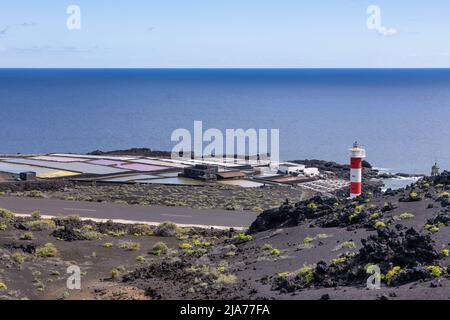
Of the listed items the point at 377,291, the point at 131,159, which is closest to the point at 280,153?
the point at 131,159

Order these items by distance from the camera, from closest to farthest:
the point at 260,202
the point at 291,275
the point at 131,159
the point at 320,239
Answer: the point at 291,275 → the point at 320,239 → the point at 260,202 → the point at 131,159

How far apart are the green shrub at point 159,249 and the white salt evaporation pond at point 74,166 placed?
3617 cm

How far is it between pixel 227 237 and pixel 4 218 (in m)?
11.8

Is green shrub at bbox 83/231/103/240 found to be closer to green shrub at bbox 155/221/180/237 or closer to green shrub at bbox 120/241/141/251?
green shrub at bbox 120/241/141/251

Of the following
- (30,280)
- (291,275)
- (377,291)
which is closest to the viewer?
(377,291)

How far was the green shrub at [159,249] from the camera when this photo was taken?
31.5m

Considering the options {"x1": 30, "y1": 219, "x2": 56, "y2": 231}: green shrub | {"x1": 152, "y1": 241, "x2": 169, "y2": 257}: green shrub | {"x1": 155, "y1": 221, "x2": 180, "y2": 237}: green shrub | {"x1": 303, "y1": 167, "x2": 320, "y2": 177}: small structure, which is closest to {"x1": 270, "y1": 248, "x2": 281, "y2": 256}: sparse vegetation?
{"x1": 152, "y1": 241, "x2": 169, "y2": 257}: green shrub

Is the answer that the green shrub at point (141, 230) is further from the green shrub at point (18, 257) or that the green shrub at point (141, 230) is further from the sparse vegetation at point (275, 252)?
the sparse vegetation at point (275, 252)

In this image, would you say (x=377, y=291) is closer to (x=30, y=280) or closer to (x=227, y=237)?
(x=30, y=280)

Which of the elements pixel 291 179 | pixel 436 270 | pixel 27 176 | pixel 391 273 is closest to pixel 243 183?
pixel 291 179

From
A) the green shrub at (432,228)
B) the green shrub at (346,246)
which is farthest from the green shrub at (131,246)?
the green shrub at (432,228)

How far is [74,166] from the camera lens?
72.3 m

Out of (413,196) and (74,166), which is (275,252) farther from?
(74,166)
